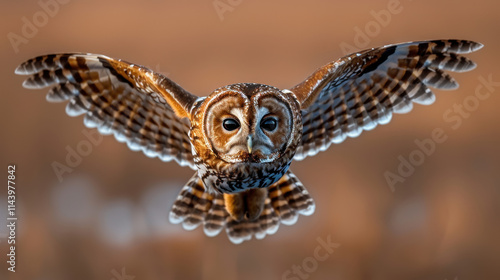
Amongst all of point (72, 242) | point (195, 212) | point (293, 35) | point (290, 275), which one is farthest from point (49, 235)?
point (293, 35)

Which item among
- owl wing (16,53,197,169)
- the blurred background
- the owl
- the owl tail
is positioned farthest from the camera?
the blurred background

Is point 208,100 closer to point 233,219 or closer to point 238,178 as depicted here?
point 238,178

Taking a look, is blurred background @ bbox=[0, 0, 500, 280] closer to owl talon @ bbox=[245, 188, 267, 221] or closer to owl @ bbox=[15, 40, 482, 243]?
owl @ bbox=[15, 40, 482, 243]

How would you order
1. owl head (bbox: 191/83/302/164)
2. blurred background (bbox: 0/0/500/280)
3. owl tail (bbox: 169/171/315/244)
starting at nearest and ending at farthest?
owl head (bbox: 191/83/302/164), owl tail (bbox: 169/171/315/244), blurred background (bbox: 0/0/500/280)

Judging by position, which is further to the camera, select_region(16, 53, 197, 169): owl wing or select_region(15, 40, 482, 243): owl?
select_region(16, 53, 197, 169): owl wing

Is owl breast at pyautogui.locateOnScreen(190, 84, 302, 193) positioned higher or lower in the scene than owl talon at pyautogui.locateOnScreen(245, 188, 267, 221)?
higher

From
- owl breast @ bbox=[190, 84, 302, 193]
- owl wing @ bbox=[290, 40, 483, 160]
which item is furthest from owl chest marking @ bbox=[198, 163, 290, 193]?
owl wing @ bbox=[290, 40, 483, 160]

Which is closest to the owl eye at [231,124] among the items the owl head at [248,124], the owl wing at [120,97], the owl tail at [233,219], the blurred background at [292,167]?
the owl head at [248,124]

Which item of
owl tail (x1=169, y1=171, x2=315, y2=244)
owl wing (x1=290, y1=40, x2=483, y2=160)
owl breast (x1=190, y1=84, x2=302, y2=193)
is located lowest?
owl tail (x1=169, y1=171, x2=315, y2=244)

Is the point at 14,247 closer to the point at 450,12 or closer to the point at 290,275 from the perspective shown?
the point at 290,275
